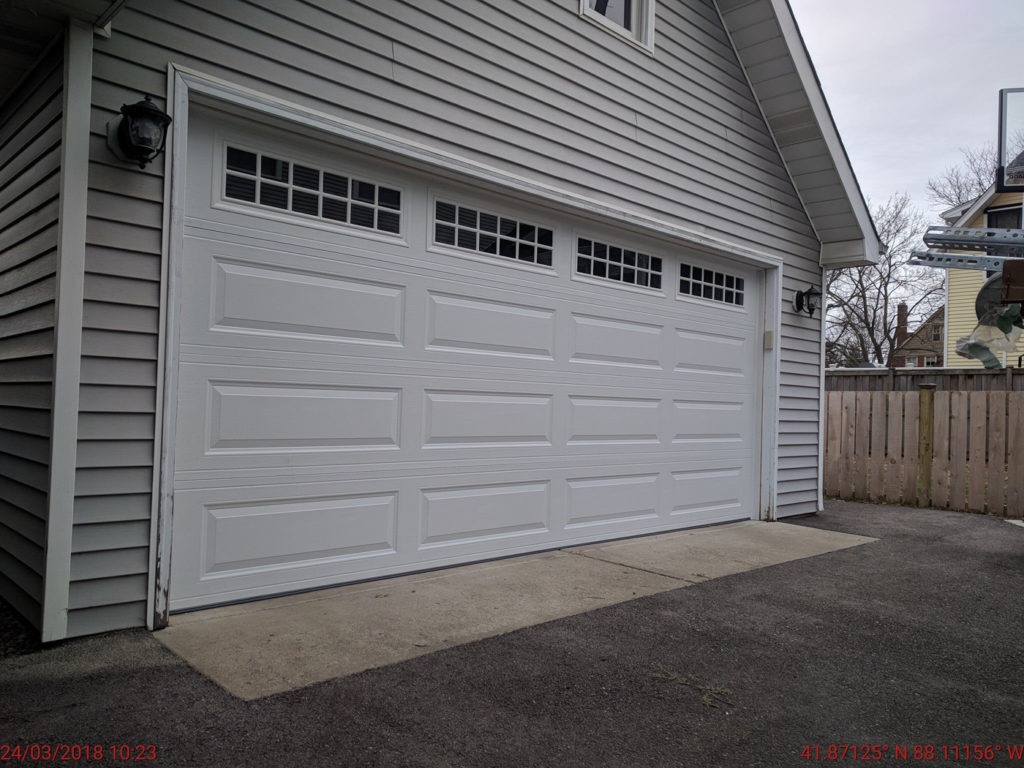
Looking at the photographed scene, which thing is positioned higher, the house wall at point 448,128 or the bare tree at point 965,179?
the bare tree at point 965,179

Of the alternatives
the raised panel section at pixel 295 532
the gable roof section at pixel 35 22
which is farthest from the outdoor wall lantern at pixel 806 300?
the gable roof section at pixel 35 22

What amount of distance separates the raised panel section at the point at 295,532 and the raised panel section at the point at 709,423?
2.79 metres

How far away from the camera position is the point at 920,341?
25.5 meters

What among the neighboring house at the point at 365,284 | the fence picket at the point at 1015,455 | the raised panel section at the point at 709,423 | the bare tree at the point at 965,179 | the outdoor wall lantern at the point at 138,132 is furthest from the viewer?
the bare tree at the point at 965,179

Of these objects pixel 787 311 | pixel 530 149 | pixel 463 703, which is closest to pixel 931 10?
pixel 787 311

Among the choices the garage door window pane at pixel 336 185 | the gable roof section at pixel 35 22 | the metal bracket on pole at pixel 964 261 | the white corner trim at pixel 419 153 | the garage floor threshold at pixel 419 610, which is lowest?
the garage floor threshold at pixel 419 610

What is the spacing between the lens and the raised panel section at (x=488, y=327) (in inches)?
173

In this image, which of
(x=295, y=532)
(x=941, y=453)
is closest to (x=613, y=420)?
(x=295, y=532)

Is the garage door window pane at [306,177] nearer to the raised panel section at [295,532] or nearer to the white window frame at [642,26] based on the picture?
the raised panel section at [295,532]

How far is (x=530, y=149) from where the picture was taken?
4801 millimetres

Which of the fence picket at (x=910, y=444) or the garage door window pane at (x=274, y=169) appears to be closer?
the garage door window pane at (x=274, y=169)

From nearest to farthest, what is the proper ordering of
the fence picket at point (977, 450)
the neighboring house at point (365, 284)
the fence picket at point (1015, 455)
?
the neighboring house at point (365, 284) < the fence picket at point (1015, 455) < the fence picket at point (977, 450)

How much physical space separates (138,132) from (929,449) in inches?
320

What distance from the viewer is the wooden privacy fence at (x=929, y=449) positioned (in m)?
7.53
